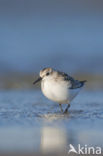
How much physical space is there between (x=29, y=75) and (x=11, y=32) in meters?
6.86

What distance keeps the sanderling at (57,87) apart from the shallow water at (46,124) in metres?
0.25

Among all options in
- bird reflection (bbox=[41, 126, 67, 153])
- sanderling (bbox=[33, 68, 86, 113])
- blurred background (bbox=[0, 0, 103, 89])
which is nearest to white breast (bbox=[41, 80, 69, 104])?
sanderling (bbox=[33, 68, 86, 113])

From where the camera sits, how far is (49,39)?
1800cm

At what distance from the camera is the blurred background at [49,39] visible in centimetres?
1318

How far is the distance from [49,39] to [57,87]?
9.64m

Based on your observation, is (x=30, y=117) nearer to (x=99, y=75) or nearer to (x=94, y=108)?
(x=94, y=108)

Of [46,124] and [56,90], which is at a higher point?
[56,90]

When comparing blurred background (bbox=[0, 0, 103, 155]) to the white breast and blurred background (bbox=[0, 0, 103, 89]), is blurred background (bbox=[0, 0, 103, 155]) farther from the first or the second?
the white breast

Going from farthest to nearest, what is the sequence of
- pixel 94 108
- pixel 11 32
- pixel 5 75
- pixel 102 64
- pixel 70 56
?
pixel 11 32, pixel 70 56, pixel 102 64, pixel 5 75, pixel 94 108

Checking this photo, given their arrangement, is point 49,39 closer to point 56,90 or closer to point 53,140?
point 56,90

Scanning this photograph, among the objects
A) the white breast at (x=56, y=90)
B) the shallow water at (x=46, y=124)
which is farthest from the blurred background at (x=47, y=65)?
the white breast at (x=56, y=90)

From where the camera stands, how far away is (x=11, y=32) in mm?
19344

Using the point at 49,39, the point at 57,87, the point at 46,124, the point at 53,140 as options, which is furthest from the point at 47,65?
the point at 53,140

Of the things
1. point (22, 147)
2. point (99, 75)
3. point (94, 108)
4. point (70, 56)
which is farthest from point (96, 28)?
point (22, 147)
